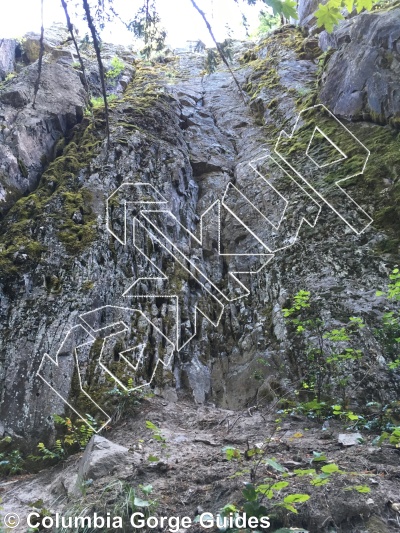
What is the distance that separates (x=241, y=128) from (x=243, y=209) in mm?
3148

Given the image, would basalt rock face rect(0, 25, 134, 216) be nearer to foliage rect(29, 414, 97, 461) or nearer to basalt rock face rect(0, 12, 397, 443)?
basalt rock face rect(0, 12, 397, 443)

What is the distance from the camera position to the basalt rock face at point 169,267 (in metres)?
4.11

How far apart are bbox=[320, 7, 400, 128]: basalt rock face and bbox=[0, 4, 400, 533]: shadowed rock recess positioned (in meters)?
0.03

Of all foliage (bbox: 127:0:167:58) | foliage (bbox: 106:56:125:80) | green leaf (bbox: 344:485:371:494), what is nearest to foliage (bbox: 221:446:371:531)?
green leaf (bbox: 344:485:371:494)

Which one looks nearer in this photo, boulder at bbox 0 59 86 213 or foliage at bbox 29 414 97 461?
foliage at bbox 29 414 97 461

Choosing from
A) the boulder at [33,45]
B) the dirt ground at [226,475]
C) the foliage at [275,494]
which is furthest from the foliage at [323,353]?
the boulder at [33,45]

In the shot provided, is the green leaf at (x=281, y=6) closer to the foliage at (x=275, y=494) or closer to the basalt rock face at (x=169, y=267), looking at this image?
the foliage at (x=275, y=494)

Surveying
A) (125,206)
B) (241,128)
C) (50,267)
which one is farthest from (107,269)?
(241,128)

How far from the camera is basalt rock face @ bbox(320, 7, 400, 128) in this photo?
6.17 m

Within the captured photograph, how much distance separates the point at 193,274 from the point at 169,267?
0.36m

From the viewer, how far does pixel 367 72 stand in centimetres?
656

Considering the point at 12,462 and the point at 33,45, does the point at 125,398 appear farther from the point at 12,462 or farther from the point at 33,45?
the point at 33,45

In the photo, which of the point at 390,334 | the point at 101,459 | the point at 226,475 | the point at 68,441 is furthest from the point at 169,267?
the point at 226,475

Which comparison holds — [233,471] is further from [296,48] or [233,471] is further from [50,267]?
[296,48]
